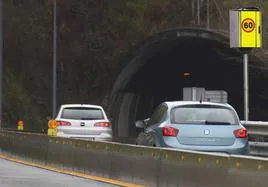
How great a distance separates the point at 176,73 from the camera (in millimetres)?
47625

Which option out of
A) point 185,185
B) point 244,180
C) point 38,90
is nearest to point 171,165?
point 185,185

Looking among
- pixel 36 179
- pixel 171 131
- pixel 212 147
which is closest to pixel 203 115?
pixel 212 147

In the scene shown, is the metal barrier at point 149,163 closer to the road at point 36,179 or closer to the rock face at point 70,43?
the road at point 36,179

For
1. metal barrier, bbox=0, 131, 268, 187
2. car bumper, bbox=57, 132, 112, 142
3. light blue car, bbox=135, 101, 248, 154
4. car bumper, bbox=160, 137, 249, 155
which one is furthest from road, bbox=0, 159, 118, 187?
car bumper, bbox=57, 132, 112, 142

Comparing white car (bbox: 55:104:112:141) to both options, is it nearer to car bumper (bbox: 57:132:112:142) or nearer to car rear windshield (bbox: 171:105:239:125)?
car bumper (bbox: 57:132:112:142)

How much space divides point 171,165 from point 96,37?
1655 inches

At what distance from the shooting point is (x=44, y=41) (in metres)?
55.3

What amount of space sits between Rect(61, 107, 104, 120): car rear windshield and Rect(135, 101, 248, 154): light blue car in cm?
827

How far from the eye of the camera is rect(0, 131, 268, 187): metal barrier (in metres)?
10.4

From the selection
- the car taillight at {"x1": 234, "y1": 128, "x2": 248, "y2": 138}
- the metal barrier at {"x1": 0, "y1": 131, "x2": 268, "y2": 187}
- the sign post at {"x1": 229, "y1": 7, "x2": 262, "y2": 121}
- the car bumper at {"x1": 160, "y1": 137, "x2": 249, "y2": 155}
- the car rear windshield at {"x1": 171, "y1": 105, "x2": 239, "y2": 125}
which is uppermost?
the sign post at {"x1": 229, "y1": 7, "x2": 262, "y2": 121}

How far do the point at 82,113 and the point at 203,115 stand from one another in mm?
8876

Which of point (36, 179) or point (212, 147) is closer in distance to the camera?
point (212, 147)

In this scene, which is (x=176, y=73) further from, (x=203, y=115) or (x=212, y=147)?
(x=212, y=147)

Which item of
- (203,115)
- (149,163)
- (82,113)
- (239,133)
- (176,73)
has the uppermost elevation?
(176,73)
